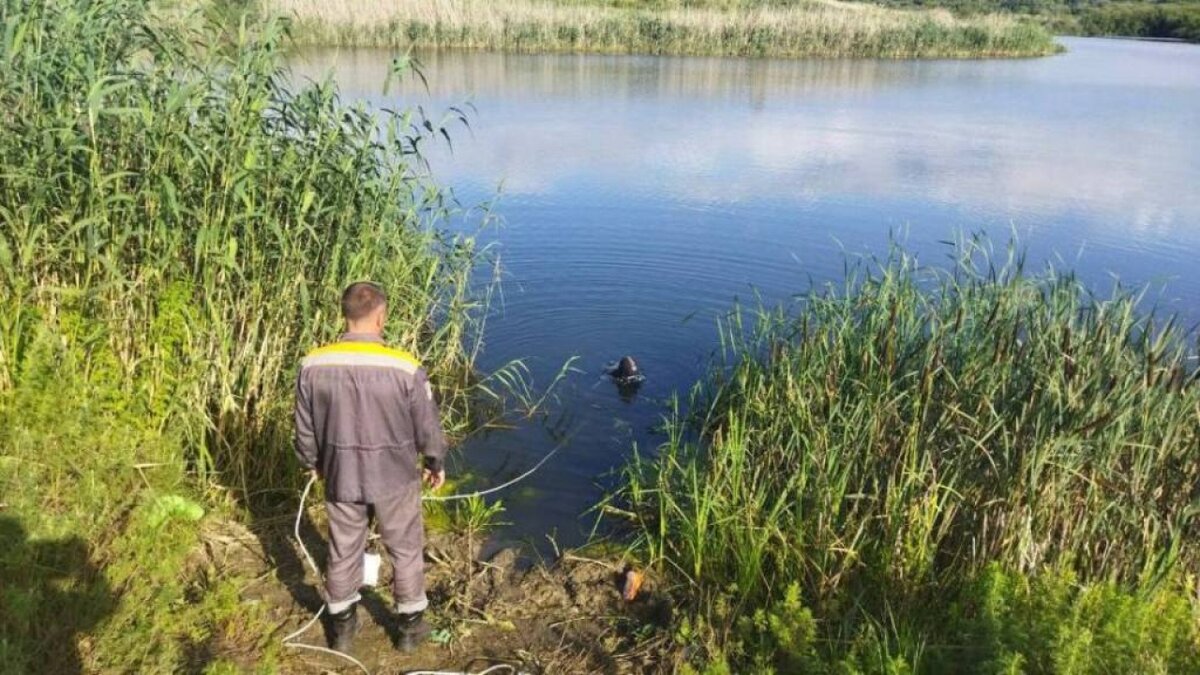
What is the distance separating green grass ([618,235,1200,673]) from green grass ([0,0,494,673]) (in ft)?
7.97

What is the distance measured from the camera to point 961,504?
444 cm

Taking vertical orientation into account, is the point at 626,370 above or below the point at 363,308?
below

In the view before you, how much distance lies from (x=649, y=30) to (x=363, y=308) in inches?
1283

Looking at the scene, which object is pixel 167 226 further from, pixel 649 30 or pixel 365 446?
pixel 649 30

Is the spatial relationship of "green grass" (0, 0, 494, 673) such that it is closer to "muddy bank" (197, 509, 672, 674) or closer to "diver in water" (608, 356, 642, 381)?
"muddy bank" (197, 509, 672, 674)

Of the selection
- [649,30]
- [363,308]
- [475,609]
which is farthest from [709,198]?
[649,30]

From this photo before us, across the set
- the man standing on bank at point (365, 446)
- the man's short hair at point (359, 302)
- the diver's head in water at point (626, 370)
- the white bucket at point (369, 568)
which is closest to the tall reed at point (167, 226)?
the white bucket at point (369, 568)

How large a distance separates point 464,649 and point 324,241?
9.14 feet

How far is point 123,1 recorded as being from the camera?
5293 mm

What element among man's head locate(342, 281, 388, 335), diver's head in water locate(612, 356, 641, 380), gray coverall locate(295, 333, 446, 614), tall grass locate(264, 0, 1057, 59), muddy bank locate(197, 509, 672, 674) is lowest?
muddy bank locate(197, 509, 672, 674)

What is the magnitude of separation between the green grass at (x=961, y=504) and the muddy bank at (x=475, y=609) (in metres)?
0.36

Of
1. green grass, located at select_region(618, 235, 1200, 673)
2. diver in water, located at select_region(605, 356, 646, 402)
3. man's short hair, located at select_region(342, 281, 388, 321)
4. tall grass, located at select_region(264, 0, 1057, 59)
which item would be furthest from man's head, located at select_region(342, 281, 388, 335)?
tall grass, located at select_region(264, 0, 1057, 59)

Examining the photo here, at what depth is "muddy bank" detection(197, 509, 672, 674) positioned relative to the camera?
3.97 metres

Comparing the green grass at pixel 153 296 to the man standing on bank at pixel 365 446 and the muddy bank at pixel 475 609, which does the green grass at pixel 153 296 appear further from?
the man standing on bank at pixel 365 446
